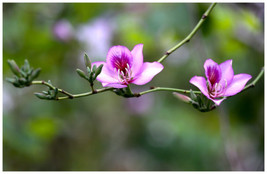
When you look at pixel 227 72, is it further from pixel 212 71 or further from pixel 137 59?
pixel 137 59

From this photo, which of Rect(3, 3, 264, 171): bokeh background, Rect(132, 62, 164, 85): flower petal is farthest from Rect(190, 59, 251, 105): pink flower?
Rect(3, 3, 264, 171): bokeh background

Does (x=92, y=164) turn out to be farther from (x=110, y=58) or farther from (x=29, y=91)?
(x=110, y=58)

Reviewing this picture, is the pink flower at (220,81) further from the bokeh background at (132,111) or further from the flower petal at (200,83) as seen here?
the bokeh background at (132,111)

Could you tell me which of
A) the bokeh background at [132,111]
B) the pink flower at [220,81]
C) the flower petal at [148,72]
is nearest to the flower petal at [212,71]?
the pink flower at [220,81]

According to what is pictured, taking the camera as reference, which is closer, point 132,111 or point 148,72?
point 148,72

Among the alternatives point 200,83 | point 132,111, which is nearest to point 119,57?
point 200,83

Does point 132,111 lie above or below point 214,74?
below
